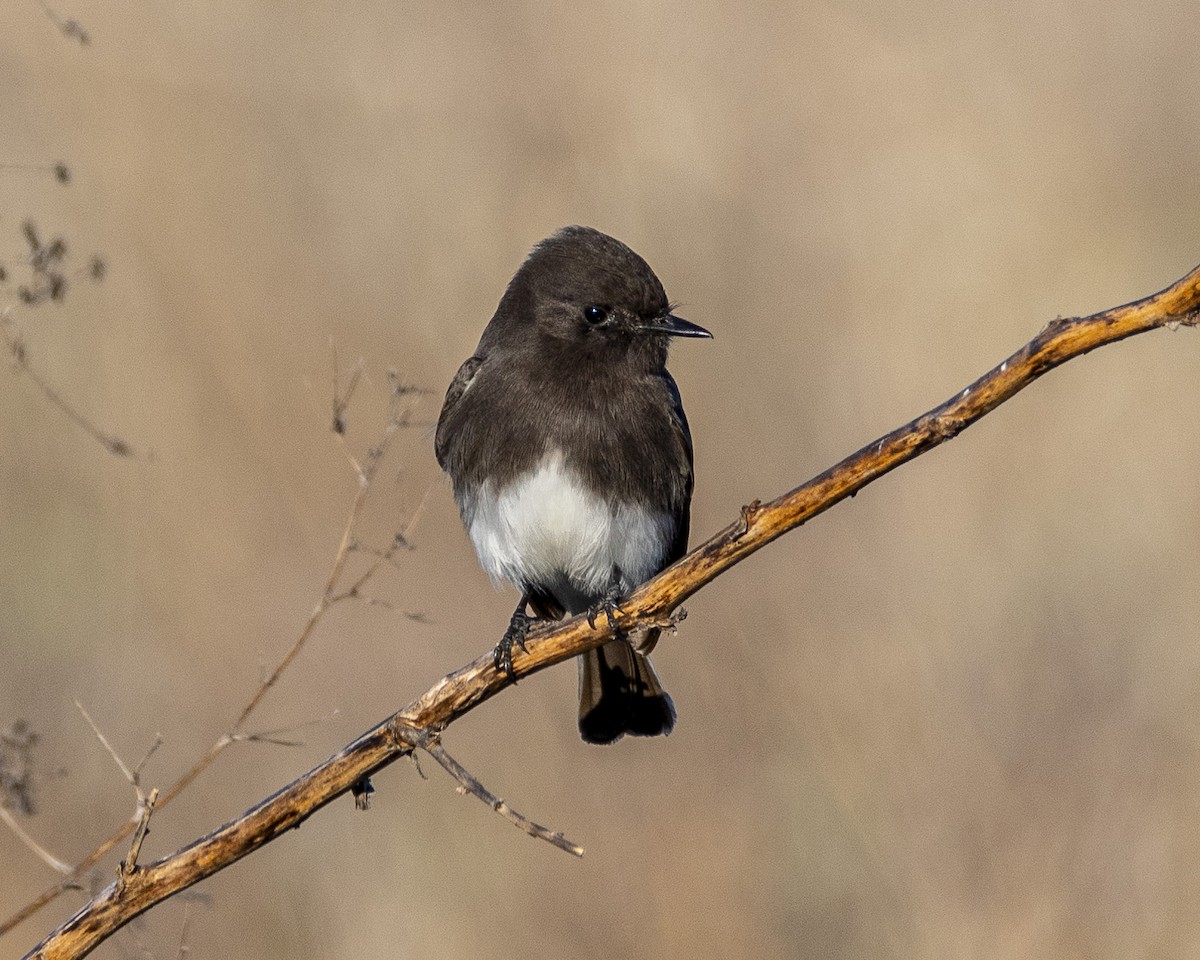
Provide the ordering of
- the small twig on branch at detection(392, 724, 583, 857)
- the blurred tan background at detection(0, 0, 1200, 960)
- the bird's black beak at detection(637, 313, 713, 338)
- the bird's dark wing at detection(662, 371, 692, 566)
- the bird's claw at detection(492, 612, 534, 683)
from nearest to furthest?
the small twig on branch at detection(392, 724, 583, 857) → the bird's claw at detection(492, 612, 534, 683) → the bird's black beak at detection(637, 313, 713, 338) → the bird's dark wing at detection(662, 371, 692, 566) → the blurred tan background at detection(0, 0, 1200, 960)

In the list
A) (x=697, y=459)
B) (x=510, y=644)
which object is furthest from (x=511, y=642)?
(x=697, y=459)

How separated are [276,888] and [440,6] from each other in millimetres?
4751

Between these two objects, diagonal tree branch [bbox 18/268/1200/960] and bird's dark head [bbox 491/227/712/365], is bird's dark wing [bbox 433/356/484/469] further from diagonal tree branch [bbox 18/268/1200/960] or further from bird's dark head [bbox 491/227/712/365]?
diagonal tree branch [bbox 18/268/1200/960]

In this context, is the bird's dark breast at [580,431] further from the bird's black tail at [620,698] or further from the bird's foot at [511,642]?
the bird's black tail at [620,698]

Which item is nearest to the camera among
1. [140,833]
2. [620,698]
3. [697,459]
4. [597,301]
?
[140,833]

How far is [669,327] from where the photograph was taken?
512 centimetres

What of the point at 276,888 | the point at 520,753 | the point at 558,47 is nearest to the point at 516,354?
the point at 520,753

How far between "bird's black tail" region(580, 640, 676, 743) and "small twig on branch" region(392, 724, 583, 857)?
2016 millimetres

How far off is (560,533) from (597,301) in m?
0.77

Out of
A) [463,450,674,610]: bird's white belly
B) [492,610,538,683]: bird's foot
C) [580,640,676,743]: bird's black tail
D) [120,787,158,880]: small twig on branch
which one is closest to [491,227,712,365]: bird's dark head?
[463,450,674,610]: bird's white belly

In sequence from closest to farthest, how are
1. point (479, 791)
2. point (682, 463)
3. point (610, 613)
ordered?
point (479, 791)
point (610, 613)
point (682, 463)

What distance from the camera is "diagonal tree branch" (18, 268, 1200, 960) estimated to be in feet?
9.96

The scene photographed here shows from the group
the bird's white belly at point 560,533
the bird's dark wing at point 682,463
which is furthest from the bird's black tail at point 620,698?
the bird's dark wing at point 682,463

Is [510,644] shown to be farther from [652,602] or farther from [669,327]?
[669,327]
